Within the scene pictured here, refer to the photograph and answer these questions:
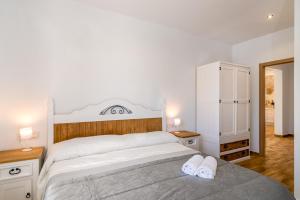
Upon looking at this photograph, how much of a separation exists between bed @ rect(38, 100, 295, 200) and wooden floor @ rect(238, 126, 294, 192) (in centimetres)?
171

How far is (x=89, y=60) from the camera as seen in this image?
2535 millimetres

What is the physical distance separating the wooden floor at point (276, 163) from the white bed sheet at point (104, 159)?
5.85ft

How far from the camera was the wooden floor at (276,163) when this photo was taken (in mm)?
2723

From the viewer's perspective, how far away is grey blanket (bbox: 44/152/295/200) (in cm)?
116

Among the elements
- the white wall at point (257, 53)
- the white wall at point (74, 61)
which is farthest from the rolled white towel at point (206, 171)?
the white wall at point (257, 53)

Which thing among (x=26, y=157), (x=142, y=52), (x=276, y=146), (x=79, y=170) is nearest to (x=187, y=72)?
(x=142, y=52)

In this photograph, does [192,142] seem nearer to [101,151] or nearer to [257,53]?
[101,151]

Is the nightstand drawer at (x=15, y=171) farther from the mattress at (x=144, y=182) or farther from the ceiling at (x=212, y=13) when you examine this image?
the ceiling at (x=212, y=13)

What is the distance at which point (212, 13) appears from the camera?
2725 mm

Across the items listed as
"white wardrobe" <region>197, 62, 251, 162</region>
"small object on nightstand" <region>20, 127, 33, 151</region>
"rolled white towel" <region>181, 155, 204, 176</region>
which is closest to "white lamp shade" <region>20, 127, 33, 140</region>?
"small object on nightstand" <region>20, 127, 33, 151</region>

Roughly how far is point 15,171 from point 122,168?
116cm

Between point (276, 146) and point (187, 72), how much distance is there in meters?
3.27

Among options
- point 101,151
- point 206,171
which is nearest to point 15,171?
point 101,151

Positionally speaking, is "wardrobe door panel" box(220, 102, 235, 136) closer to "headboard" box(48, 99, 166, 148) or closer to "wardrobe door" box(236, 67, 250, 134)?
"wardrobe door" box(236, 67, 250, 134)
